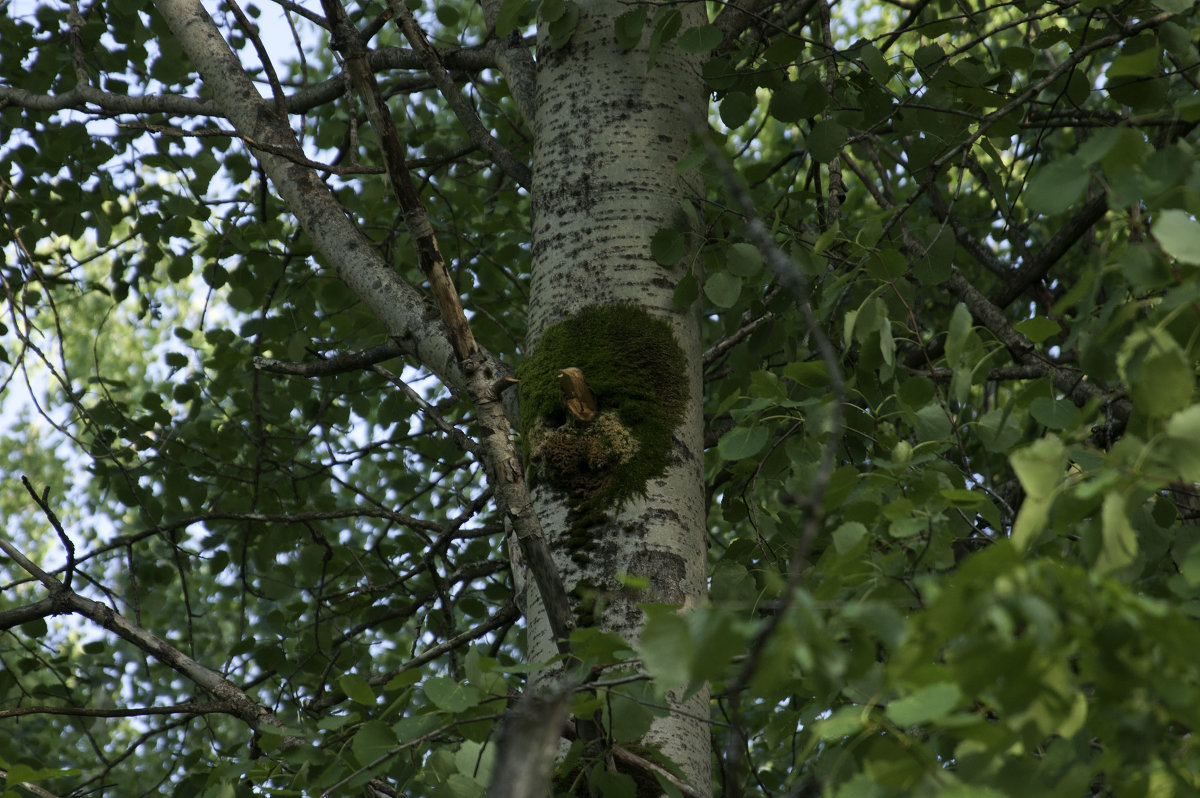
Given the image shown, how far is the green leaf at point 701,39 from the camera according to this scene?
2004 millimetres

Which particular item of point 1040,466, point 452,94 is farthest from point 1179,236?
point 452,94

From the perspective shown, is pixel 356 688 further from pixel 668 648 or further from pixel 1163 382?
pixel 1163 382

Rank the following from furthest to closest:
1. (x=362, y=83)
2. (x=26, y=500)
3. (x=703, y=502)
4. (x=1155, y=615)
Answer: (x=26, y=500) < (x=703, y=502) < (x=362, y=83) < (x=1155, y=615)

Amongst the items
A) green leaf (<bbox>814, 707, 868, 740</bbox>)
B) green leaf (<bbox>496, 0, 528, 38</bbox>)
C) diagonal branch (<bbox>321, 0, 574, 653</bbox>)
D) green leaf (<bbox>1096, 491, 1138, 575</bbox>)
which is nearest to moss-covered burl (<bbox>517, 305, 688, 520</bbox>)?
diagonal branch (<bbox>321, 0, 574, 653</bbox>)

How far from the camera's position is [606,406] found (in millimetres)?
1796

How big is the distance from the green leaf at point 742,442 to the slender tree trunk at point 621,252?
0.74 ft

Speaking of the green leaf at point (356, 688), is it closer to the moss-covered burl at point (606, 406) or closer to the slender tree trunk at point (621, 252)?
the slender tree trunk at point (621, 252)

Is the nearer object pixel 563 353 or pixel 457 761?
pixel 457 761

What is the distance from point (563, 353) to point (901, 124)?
3.38ft

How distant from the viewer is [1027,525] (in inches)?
35.1

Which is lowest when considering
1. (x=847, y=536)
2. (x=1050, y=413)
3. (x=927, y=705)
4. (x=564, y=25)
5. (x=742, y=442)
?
(x=927, y=705)

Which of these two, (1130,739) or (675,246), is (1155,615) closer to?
(1130,739)

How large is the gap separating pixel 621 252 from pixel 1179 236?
1156mm

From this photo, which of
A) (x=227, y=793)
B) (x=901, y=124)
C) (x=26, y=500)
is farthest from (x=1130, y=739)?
(x=26, y=500)
